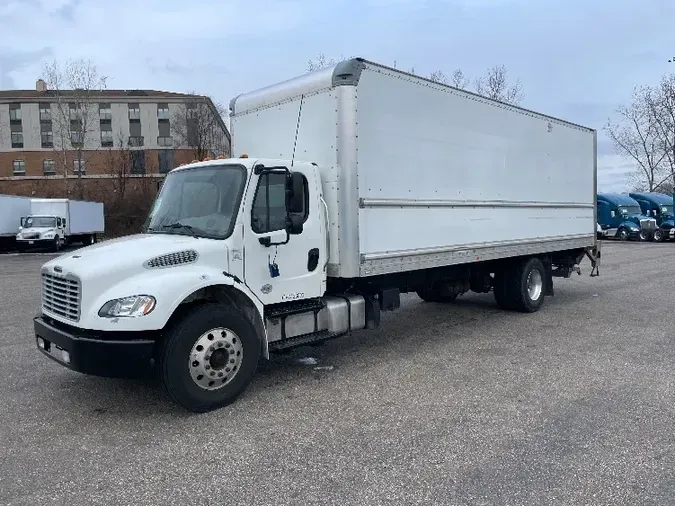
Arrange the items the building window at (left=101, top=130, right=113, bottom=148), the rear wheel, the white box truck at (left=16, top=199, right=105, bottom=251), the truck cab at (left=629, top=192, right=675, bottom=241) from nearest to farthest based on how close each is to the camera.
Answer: the rear wheel < the white box truck at (left=16, top=199, right=105, bottom=251) < the truck cab at (left=629, top=192, right=675, bottom=241) < the building window at (left=101, top=130, right=113, bottom=148)

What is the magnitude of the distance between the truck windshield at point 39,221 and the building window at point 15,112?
53.3 metres


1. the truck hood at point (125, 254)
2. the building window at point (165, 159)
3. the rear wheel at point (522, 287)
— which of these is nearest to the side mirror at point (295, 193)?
the truck hood at point (125, 254)

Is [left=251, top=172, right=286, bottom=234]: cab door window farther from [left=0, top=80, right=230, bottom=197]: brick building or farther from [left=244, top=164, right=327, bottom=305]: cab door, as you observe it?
[left=0, top=80, right=230, bottom=197]: brick building

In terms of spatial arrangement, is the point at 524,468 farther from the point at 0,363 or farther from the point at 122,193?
the point at 122,193

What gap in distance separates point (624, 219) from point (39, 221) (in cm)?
3414

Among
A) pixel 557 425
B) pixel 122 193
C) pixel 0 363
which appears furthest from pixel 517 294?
pixel 122 193

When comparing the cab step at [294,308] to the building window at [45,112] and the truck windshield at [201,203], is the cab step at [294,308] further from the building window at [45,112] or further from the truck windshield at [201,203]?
the building window at [45,112]

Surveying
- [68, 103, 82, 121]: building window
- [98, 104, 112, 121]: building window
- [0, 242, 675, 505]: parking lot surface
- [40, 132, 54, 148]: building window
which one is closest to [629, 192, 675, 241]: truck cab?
[0, 242, 675, 505]: parking lot surface

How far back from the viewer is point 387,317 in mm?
9781

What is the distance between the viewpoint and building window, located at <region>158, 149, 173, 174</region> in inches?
2788

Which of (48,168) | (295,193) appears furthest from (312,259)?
(48,168)

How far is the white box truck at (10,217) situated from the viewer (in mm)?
30609

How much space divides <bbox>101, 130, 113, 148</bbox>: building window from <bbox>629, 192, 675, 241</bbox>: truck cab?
204ft

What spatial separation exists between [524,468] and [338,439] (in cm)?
142
